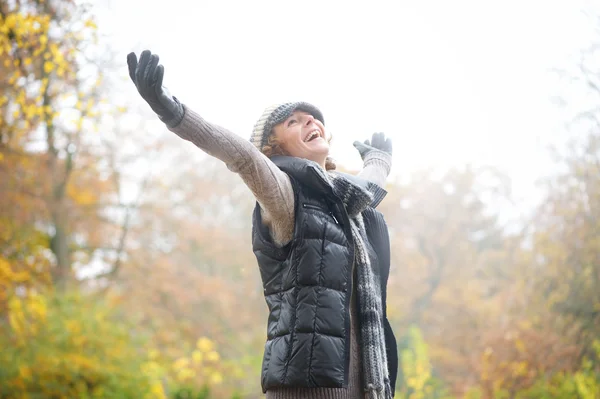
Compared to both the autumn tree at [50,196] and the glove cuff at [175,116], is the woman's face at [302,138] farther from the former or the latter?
the autumn tree at [50,196]

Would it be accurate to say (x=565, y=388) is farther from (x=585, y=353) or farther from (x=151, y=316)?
(x=151, y=316)

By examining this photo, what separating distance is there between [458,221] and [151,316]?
587 cm

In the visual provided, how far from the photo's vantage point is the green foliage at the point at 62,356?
7609mm

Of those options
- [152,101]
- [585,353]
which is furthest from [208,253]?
[152,101]

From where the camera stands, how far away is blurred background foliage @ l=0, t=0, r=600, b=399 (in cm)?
639

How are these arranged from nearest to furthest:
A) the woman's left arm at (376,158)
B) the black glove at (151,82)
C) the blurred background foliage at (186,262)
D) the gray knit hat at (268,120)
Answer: the black glove at (151,82) → the gray knit hat at (268,120) → the woman's left arm at (376,158) → the blurred background foliage at (186,262)

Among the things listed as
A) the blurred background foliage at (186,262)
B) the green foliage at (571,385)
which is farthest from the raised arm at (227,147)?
the green foliage at (571,385)

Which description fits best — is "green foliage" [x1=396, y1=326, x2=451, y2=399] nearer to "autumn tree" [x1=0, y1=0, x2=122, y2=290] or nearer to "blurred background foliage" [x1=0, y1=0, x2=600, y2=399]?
"blurred background foliage" [x1=0, y1=0, x2=600, y2=399]

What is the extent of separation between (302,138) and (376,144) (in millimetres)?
581

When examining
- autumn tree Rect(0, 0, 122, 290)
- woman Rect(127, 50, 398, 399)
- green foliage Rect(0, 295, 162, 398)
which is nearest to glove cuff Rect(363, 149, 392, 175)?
woman Rect(127, 50, 398, 399)

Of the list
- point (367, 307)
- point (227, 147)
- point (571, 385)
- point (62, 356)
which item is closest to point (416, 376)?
point (571, 385)

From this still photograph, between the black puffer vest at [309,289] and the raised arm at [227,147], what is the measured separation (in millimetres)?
44

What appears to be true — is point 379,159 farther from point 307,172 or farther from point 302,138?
point 307,172

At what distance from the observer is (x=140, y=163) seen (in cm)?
1145
